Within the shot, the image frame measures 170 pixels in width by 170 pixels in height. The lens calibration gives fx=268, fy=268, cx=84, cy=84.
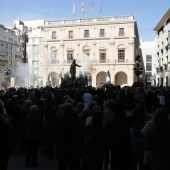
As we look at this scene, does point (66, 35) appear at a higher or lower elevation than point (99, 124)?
higher

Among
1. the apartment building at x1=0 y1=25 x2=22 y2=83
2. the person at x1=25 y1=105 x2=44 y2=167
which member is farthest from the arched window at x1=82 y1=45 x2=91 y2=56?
the person at x1=25 y1=105 x2=44 y2=167

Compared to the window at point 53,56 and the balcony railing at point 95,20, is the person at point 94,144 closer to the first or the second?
the balcony railing at point 95,20

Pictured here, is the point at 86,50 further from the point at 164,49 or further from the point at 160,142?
the point at 160,142

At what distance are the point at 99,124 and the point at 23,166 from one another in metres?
2.86

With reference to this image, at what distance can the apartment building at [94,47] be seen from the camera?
45281mm

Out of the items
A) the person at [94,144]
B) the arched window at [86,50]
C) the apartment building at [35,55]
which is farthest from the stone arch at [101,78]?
the person at [94,144]

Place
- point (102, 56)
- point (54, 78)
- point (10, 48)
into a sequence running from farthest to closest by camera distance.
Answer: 1. point (10, 48)
2. point (54, 78)
3. point (102, 56)

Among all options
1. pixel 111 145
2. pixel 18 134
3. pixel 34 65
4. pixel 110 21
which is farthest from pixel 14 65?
pixel 111 145

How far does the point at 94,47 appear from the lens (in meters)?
46.9

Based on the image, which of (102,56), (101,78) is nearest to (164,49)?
(102,56)

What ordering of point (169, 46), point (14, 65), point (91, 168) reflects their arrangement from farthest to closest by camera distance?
1. point (14, 65)
2. point (169, 46)
3. point (91, 168)

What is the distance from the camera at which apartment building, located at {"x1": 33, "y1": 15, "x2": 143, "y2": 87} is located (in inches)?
1783

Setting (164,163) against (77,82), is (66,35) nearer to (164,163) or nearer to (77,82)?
(77,82)

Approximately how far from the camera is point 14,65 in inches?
2415
